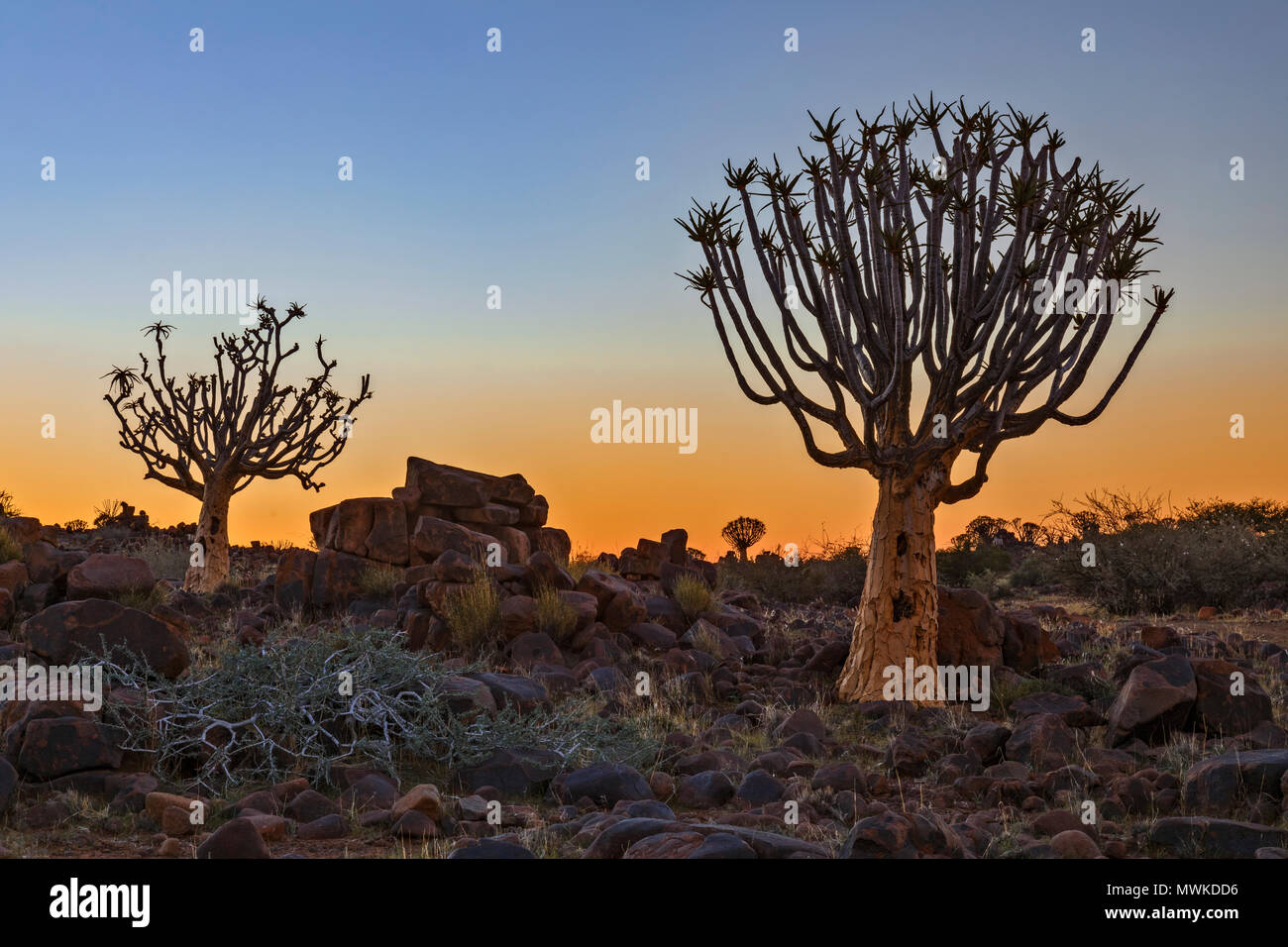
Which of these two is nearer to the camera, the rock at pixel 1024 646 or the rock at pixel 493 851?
the rock at pixel 493 851

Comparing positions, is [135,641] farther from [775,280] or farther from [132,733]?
[775,280]

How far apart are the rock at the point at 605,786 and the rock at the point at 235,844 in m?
2.16

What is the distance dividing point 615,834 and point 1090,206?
784 centimetres

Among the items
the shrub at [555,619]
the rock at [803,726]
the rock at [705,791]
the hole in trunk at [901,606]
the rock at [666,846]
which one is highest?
the hole in trunk at [901,606]

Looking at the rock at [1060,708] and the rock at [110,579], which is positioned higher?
the rock at [110,579]

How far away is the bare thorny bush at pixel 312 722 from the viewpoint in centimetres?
763

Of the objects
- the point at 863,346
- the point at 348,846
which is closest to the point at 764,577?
the point at 863,346

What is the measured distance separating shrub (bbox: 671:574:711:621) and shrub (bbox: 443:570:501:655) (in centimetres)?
280

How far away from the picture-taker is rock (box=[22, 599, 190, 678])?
8.84 metres

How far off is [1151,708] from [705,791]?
12.5 ft

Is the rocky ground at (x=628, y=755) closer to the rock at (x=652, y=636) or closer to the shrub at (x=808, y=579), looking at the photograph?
the rock at (x=652, y=636)

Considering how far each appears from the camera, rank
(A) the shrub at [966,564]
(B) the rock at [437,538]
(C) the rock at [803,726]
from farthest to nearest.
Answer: (A) the shrub at [966,564] < (B) the rock at [437,538] < (C) the rock at [803,726]

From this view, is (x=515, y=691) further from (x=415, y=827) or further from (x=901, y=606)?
(x=901, y=606)

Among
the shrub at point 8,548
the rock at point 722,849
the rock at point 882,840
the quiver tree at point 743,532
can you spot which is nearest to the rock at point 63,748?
the rock at point 722,849
